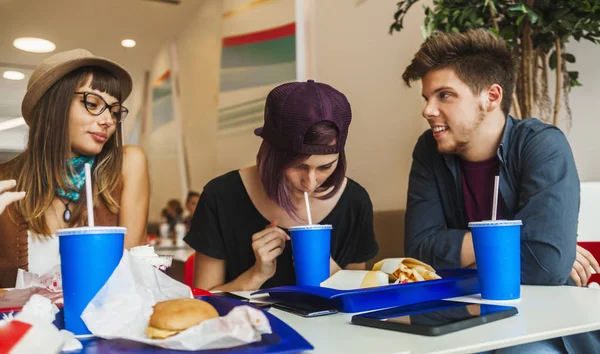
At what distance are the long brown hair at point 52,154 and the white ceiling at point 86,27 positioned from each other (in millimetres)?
3408

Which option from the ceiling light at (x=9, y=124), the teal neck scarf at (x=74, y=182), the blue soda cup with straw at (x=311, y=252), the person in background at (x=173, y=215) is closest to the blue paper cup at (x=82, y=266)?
the blue soda cup with straw at (x=311, y=252)

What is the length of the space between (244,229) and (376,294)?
0.85 metres

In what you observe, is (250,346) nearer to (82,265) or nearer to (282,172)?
(82,265)

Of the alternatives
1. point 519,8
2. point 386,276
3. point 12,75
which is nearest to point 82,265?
point 386,276

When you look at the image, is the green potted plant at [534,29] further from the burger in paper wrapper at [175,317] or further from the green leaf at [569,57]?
the burger in paper wrapper at [175,317]

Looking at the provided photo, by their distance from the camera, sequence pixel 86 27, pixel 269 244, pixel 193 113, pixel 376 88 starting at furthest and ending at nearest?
pixel 193 113 → pixel 86 27 → pixel 376 88 → pixel 269 244

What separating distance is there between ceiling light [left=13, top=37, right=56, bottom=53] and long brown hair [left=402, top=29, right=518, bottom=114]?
4.93 meters

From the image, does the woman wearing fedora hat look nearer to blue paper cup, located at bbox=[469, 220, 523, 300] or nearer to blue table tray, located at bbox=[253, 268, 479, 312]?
blue table tray, located at bbox=[253, 268, 479, 312]

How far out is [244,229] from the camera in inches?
69.2

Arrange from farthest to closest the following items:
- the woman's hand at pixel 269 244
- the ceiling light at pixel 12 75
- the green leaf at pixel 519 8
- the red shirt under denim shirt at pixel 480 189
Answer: the ceiling light at pixel 12 75 → the green leaf at pixel 519 8 → the red shirt under denim shirt at pixel 480 189 → the woman's hand at pixel 269 244

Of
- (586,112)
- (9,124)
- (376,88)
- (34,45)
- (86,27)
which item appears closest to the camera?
(586,112)

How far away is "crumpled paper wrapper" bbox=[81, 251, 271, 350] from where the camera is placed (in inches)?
26.0

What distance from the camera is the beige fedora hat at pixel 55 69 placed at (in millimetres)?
1698

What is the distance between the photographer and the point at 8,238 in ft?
5.44
